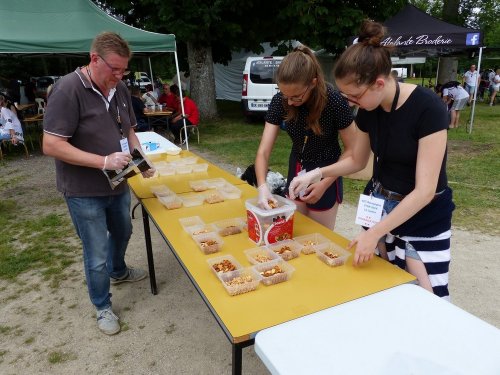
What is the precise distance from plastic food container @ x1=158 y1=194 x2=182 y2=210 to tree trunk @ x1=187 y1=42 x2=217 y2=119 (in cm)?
820

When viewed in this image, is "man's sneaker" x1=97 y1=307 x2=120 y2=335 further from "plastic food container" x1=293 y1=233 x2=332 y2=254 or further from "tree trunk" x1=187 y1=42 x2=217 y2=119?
"tree trunk" x1=187 y1=42 x2=217 y2=119

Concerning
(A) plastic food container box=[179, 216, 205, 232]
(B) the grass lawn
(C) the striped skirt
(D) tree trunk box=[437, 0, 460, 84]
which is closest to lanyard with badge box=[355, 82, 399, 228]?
(C) the striped skirt

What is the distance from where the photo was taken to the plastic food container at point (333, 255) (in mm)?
1520

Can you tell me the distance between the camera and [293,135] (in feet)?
6.81

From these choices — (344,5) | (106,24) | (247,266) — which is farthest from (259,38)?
(247,266)

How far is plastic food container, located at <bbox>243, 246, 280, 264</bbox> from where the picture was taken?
5.11 feet

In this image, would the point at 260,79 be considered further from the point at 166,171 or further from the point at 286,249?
the point at 286,249

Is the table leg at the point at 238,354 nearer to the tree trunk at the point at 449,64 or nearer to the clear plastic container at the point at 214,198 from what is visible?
the clear plastic container at the point at 214,198

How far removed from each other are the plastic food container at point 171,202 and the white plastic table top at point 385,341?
1274 millimetres

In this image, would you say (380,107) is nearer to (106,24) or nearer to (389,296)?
(389,296)

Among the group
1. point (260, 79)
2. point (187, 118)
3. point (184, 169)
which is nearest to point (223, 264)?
point (184, 169)

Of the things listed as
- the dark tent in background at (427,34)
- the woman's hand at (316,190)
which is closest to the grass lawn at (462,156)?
the dark tent in background at (427,34)

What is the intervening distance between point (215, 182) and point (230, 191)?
231mm

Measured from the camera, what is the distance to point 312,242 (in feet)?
5.63
